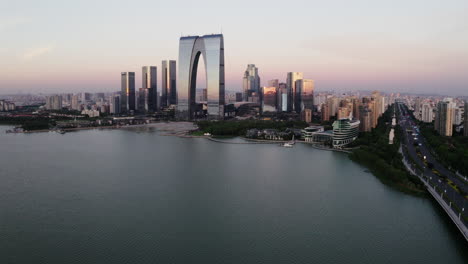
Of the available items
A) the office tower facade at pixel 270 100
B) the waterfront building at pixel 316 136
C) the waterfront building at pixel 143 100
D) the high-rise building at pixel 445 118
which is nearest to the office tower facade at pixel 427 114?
the high-rise building at pixel 445 118

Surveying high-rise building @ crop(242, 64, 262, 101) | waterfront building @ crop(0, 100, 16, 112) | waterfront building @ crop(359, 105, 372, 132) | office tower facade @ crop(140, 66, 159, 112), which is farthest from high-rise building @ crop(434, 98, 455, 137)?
waterfront building @ crop(0, 100, 16, 112)

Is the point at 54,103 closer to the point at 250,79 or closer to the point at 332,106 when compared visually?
the point at 250,79

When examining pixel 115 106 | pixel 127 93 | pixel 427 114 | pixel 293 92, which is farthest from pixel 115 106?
pixel 427 114

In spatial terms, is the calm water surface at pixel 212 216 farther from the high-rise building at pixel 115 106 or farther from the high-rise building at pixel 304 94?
the high-rise building at pixel 304 94

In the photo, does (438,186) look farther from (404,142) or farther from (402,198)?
(404,142)

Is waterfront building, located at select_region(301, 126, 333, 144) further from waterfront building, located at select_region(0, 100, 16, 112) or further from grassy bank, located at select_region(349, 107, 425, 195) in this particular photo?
waterfront building, located at select_region(0, 100, 16, 112)

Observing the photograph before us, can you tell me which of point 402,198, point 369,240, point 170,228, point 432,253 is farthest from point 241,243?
point 402,198
